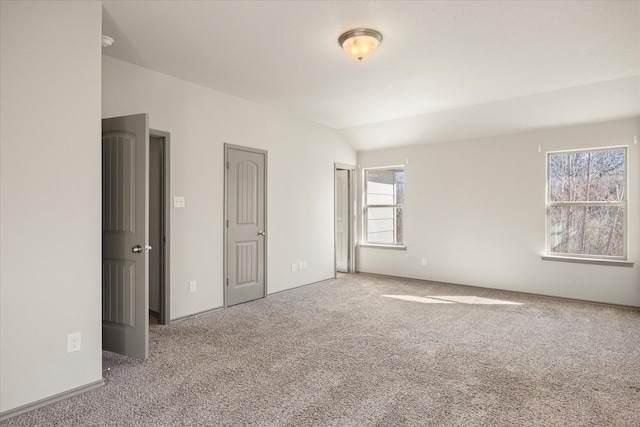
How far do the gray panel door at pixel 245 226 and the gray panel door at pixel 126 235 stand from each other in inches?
64.0

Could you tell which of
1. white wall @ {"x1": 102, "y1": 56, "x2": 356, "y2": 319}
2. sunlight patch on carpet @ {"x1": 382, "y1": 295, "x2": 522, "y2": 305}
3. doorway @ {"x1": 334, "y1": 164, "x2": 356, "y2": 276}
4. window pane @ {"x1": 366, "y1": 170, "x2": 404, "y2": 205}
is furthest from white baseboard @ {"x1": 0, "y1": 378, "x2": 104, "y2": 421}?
window pane @ {"x1": 366, "y1": 170, "x2": 404, "y2": 205}

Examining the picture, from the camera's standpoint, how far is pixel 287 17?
282cm

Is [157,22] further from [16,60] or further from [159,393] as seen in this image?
[159,393]

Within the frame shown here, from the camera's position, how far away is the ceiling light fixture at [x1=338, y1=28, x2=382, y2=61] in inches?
118

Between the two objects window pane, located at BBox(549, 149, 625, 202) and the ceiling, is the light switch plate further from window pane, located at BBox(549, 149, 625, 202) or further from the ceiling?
window pane, located at BBox(549, 149, 625, 202)

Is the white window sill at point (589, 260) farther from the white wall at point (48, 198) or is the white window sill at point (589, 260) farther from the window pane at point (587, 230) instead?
the white wall at point (48, 198)

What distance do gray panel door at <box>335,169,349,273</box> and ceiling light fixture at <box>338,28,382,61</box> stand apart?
4004 mm

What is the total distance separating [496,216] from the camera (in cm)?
563

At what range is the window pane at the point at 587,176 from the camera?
15.9 ft

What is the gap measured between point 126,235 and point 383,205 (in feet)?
15.8

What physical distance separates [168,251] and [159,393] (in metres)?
1.79

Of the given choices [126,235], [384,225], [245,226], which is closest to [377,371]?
[126,235]

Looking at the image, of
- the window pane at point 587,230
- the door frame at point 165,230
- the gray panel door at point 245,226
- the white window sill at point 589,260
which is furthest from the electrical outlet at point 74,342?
the window pane at point 587,230

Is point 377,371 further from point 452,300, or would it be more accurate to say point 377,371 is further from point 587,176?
point 587,176
